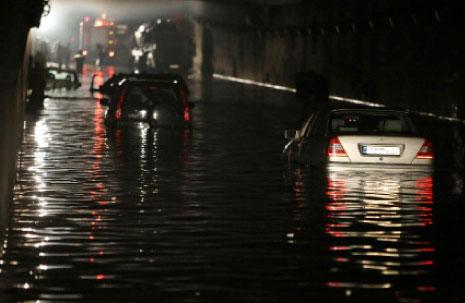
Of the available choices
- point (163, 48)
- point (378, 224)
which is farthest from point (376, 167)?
point (163, 48)

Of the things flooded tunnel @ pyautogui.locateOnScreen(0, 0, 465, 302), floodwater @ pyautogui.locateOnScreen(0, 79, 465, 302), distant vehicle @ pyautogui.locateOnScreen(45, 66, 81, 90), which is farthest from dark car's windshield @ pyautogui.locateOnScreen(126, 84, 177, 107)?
distant vehicle @ pyautogui.locateOnScreen(45, 66, 81, 90)

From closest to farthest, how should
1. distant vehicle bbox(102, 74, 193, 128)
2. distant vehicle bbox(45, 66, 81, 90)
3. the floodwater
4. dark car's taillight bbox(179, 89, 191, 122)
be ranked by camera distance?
the floodwater → distant vehicle bbox(102, 74, 193, 128) → dark car's taillight bbox(179, 89, 191, 122) → distant vehicle bbox(45, 66, 81, 90)

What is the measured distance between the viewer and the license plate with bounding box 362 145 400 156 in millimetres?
21312

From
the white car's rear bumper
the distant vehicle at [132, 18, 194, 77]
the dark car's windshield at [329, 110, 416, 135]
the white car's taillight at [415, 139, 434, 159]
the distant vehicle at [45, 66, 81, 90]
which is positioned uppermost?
the distant vehicle at [132, 18, 194, 77]

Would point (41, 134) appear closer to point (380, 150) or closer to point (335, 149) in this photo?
point (335, 149)

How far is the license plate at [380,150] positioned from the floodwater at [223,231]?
410 mm

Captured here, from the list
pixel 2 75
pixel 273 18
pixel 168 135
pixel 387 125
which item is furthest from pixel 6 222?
pixel 273 18

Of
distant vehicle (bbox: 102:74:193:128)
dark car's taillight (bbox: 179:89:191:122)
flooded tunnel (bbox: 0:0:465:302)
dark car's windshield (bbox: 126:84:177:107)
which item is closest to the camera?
flooded tunnel (bbox: 0:0:465:302)

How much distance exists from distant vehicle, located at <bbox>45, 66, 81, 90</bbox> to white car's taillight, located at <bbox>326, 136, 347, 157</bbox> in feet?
169

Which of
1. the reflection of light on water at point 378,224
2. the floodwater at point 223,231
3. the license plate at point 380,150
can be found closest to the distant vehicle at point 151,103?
the floodwater at point 223,231

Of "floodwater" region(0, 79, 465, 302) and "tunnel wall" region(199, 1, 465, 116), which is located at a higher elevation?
"tunnel wall" region(199, 1, 465, 116)

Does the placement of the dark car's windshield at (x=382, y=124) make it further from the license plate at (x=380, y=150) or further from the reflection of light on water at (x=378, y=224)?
the reflection of light on water at (x=378, y=224)

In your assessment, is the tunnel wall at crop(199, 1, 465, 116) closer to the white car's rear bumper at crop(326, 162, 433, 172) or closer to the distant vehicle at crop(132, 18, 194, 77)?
the distant vehicle at crop(132, 18, 194, 77)

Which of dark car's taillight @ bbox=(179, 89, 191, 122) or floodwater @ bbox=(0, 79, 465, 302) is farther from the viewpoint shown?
dark car's taillight @ bbox=(179, 89, 191, 122)
